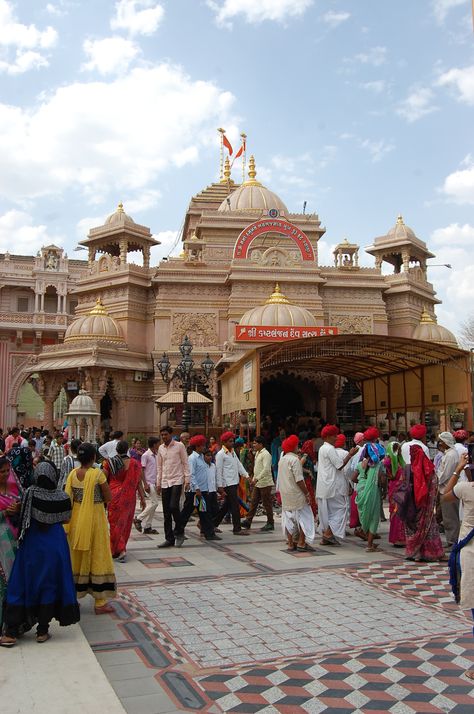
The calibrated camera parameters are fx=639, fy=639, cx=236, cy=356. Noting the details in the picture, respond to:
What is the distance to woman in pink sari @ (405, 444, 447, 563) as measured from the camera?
8.13 metres

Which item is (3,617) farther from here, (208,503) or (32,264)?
(32,264)

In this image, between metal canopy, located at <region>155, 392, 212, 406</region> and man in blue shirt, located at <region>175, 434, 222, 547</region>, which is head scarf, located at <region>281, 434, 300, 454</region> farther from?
metal canopy, located at <region>155, 392, 212, 406</region>

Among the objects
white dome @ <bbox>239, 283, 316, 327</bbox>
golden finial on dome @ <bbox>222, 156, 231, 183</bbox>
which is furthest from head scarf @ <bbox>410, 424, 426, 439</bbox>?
golden finial on dome @ <bbox>222, 156, 231, 183</bbox>

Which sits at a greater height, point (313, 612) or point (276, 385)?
point (276, 385)

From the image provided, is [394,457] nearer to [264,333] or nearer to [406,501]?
[406,501]

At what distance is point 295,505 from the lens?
864 cm

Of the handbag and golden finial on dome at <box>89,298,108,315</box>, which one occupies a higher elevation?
golden finial on dome at <box>89,298,108,315</box>

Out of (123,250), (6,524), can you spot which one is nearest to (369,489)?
(6,524)

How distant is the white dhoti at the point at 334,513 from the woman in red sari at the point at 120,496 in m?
2.74

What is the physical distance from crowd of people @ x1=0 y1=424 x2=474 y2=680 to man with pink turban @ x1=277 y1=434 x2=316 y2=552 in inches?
0.6

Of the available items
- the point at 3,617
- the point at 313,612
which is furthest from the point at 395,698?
the point at 3,617

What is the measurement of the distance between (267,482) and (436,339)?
20473 millimetres

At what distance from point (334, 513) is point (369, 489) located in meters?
0.63

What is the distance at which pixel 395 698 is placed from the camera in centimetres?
392
